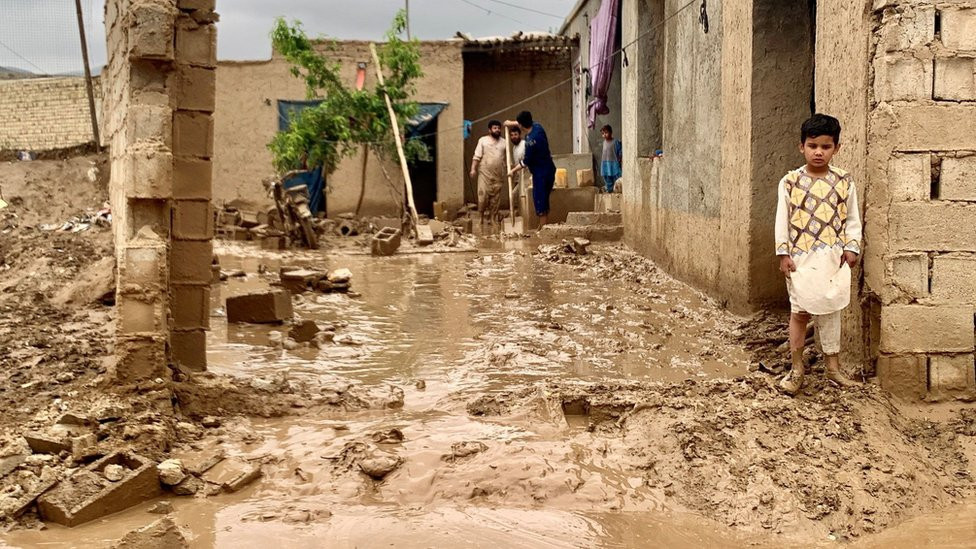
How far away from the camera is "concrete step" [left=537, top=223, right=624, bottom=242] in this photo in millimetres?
12094

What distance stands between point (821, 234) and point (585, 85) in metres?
13.3

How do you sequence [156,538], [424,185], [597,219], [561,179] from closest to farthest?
[156,538] < [597,219] < [561,179] < [424,185]

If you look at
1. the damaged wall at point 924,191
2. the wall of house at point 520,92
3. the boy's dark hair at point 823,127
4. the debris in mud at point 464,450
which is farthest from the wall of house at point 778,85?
the wall of house at point 520,92

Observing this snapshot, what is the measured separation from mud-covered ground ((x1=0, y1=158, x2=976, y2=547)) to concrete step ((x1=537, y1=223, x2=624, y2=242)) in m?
5.38

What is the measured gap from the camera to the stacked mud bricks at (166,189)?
4293 millimetres

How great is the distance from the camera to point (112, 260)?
745 centimetres

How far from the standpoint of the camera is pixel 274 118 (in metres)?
17.6

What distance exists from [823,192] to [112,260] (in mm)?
5835

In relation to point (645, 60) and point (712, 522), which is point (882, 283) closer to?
point (712, 522)

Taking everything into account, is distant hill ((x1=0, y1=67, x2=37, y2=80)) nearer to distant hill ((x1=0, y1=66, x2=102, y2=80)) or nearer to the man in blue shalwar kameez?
distant hill ((x1=0, y1=66, x2=102, y2=80))

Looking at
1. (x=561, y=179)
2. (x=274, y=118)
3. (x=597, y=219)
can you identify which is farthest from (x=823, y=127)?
A: (x=274, y=118)

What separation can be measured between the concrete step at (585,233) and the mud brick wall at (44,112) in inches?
292

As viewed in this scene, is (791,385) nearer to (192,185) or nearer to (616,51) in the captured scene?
(192,185)

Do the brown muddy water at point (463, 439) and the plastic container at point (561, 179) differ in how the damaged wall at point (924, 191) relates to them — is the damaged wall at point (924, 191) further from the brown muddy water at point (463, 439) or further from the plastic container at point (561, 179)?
the plastic container at point (561, 179)
